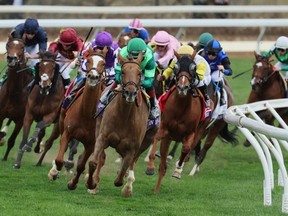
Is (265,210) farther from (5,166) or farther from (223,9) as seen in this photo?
(223,9)

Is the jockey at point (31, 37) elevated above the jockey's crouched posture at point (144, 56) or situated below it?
above

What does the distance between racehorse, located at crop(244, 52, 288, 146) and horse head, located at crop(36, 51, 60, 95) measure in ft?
12.1

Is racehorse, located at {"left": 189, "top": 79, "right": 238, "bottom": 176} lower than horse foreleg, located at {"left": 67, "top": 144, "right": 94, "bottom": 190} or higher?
higher

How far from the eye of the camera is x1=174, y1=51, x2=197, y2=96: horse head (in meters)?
12.8

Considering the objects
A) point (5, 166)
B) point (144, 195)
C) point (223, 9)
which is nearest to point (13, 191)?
point (144, 195)

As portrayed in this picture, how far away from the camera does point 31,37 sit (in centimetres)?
1503

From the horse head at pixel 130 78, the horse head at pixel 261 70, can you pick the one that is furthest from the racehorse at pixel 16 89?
the horse head at pixel 261 70

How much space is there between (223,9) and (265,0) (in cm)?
457

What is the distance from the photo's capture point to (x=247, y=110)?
37.8 feet

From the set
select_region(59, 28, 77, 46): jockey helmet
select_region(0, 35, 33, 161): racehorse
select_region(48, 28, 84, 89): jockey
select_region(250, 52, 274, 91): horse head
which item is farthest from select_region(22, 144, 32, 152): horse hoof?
select_region(250, 52, 274, 91): horse head

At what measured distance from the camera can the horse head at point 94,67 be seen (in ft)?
37.7

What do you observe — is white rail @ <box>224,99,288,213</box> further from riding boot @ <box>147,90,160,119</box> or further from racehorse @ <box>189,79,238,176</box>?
racehorse @ <box>189,79,238,176</box>

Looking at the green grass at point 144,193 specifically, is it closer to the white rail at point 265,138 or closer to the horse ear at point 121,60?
the white rail at point 265,138

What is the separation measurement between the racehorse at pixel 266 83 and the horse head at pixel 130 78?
566 centimetres
